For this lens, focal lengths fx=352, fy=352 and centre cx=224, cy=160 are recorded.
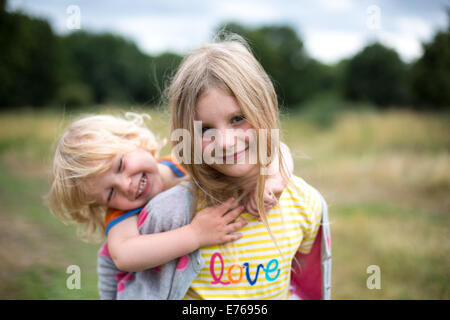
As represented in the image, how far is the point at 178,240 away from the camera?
5.58 feet

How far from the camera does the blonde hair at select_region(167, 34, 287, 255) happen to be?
1.57 meters

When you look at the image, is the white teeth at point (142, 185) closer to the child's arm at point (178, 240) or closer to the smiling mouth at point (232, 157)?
the child's arm at point (178, 240)

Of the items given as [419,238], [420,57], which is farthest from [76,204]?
[420,57]

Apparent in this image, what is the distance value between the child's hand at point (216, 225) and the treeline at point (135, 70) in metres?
9.54

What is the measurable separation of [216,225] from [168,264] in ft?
1.13

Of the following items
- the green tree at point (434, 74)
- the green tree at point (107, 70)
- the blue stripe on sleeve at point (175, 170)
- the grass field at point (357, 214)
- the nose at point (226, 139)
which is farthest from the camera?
the green tree at point (107, 70)

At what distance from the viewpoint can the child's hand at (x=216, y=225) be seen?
174cm

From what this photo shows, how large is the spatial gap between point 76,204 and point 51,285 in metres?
2.49

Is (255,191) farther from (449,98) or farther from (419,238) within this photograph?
(449,98)

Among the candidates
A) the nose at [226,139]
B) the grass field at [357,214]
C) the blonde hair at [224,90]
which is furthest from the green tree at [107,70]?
the nose at [226,139]

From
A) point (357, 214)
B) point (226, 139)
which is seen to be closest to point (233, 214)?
point (226, 139)

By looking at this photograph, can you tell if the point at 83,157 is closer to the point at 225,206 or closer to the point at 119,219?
the point at 119,219

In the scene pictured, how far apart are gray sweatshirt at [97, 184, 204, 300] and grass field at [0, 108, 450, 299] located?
48 centimetres

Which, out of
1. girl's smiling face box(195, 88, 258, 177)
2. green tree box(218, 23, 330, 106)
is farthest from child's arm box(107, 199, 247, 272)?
green tree box(218, 23, 330, 106)
